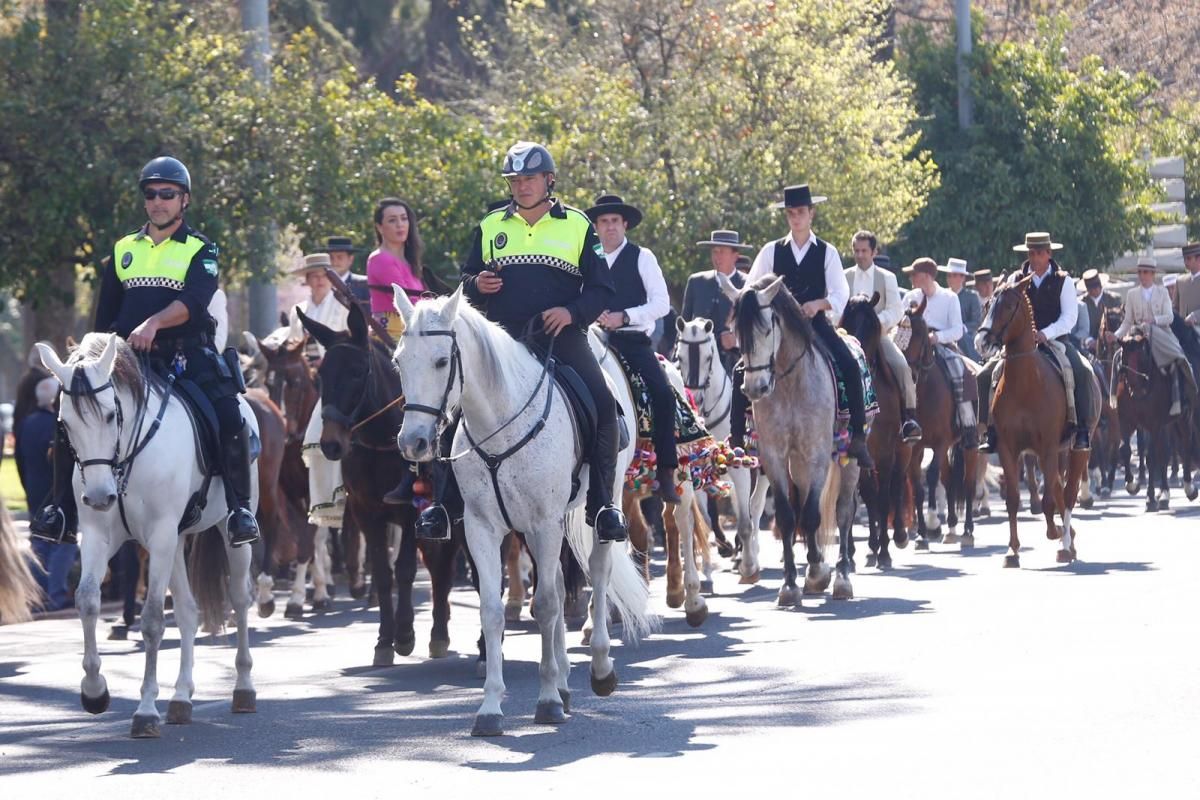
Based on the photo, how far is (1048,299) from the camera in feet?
62.0

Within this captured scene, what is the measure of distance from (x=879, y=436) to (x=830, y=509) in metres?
1.90

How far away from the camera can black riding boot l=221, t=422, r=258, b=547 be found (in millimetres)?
11328

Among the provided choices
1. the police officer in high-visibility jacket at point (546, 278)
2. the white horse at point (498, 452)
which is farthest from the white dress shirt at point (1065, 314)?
the white horse at point (498, 452)

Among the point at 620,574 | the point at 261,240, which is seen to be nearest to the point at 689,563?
the point at 620,574

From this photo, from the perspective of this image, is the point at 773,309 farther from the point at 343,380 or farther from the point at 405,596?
the point at 405,596

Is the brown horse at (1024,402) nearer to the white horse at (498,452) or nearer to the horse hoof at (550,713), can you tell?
the white horse at (498,452)

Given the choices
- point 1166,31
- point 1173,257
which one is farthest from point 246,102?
point 1166,31

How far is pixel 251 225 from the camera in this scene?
24.3 metres

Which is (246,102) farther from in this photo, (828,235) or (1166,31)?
(1166,31)

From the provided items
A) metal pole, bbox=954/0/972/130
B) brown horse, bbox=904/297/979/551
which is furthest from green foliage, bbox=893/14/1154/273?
brown horse, bbox=904/297/979/551

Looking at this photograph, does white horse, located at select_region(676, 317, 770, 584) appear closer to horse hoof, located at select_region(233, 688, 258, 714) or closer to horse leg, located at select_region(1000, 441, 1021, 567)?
horse leg, located at select_region(1000, 441, 1021, 567)

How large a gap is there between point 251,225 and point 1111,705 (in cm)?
1626

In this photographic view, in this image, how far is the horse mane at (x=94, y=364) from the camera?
1023 centimetres

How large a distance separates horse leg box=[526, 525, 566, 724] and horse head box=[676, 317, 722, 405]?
7581 millimetres
